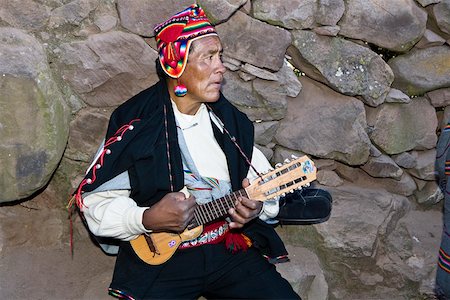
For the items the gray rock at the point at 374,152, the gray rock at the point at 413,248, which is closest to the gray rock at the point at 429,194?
the gray rock at the point at 413,248

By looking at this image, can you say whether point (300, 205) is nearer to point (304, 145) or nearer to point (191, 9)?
point (304, 145)

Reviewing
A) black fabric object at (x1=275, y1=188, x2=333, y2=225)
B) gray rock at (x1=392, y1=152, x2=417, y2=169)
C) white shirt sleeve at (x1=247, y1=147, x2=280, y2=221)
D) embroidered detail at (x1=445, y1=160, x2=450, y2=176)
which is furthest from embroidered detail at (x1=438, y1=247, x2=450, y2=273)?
gray rock at (x1=392, y1=152, x2=417, y2=169)

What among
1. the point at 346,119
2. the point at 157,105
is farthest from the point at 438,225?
the point at 157,105

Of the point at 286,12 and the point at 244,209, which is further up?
the point at 286,12

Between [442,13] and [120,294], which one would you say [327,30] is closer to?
[442,13]

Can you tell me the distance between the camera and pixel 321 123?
3664 millimetres

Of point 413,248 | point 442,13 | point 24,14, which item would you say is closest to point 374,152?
point 413,248

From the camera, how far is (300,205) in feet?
11.6

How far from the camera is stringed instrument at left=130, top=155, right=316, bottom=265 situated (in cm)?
248

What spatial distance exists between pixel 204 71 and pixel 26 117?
3.23 feet

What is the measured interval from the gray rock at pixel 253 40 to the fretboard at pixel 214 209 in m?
1.06

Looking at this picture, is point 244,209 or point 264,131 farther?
point 264,131

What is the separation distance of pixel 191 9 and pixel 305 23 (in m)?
0.97

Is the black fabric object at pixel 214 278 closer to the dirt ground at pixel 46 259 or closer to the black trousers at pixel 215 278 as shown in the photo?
the black trousers at pixel 215 278
